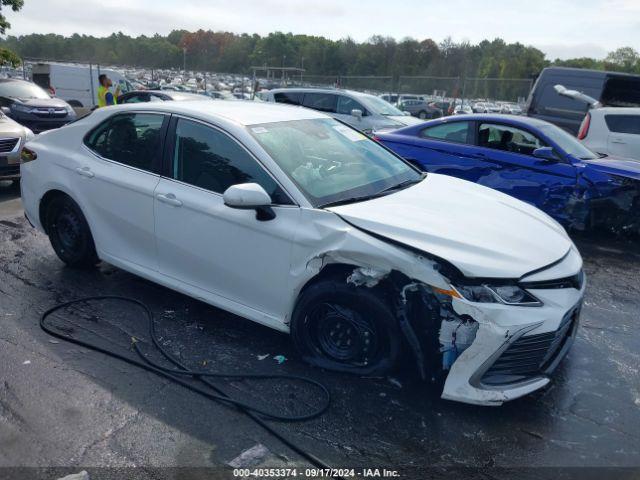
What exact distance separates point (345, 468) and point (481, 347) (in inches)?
37.0

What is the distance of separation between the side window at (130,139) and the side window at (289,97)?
9259 mm

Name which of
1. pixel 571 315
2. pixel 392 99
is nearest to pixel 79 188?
pixel 571 315

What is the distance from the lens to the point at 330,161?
391 cm

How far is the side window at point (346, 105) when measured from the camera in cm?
1285

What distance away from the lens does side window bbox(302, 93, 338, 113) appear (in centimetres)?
1318

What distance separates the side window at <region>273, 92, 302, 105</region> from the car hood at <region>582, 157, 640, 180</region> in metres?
8.32

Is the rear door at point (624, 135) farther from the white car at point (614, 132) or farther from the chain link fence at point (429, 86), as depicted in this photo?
the chain link fence at point (429, 86)

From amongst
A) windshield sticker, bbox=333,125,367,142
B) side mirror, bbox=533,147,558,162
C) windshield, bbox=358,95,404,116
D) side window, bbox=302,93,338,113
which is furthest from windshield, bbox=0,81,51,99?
side mirror, bbox=533,147,558,162

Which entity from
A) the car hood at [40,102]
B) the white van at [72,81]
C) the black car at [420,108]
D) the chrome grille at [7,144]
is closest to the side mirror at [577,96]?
the chrome grille at [7,144]

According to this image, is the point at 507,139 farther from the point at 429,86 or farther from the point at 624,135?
the point at 429,86

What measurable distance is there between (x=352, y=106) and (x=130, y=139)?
917cm

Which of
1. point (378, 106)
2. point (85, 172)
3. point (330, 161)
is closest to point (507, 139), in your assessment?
point (330, 161)

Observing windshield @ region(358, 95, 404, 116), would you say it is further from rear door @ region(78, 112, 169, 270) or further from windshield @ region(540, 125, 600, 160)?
rear door @ region(78, 112, 169, 270)

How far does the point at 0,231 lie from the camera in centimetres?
638
